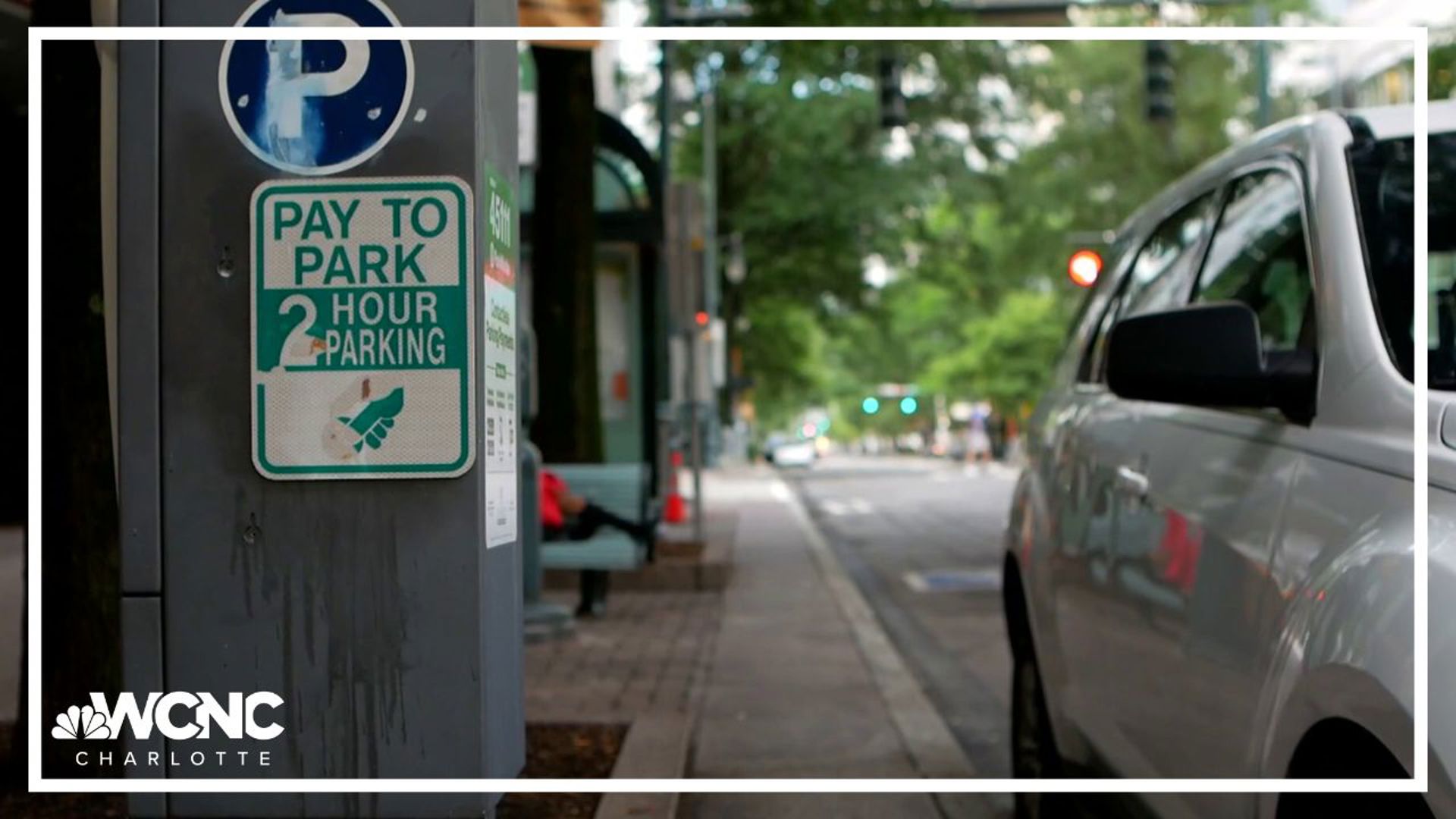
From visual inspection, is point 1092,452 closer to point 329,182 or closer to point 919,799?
point 919,799

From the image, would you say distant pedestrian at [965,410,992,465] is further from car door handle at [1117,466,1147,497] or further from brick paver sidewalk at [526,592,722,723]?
car door handle at [1117,466,1147,497]

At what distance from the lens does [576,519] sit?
35.2 feet

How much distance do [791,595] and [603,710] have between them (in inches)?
233

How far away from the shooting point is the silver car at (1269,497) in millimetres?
2498

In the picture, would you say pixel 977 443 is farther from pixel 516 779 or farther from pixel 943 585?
pixel 516 779

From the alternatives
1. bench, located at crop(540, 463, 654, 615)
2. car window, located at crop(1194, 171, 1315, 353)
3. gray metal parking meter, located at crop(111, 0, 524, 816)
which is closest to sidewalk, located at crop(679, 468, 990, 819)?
bench, located at crop(540, 463, 654, 615)

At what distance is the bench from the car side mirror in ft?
23.5

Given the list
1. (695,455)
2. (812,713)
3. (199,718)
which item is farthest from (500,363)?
(695,455)

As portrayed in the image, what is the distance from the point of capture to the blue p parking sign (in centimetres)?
294

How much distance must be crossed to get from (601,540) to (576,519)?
216 millimetres

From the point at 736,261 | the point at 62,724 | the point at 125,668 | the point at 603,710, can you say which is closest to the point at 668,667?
the point at 603,710

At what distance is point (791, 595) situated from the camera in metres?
12.7

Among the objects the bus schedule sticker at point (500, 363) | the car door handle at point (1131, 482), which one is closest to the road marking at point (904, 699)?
the car door handle at point (1131, 482)

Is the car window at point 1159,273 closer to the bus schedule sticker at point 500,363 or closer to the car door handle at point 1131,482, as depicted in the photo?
the car door handle at point 1131,482
